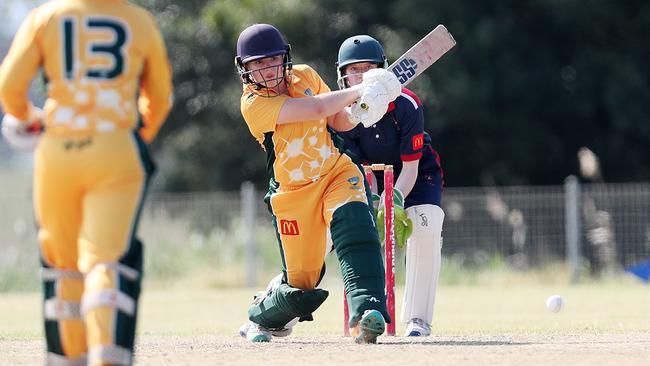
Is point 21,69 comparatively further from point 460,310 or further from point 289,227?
point 460,310

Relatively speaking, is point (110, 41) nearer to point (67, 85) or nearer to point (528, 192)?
point (67, 85)

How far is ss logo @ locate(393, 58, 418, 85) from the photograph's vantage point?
348 inches

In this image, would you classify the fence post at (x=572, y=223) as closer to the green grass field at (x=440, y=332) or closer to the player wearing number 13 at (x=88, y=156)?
the green grass field at (x=440, y=332)

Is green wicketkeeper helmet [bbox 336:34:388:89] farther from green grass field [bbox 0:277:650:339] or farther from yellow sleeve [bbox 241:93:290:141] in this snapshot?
green grass field [bbox 0:277:650:339]

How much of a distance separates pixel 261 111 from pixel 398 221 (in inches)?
62.0

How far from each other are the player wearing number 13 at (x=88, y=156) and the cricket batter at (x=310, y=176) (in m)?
1.90

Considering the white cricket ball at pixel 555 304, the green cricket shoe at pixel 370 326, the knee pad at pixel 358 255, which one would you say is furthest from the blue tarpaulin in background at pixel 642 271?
the green cricket shoe at pixel 370 326

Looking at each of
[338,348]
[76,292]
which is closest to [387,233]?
[338,348]

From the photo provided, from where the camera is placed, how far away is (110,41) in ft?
18.7

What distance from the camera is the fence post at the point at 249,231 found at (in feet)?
65.9

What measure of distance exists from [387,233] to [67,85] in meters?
3.51

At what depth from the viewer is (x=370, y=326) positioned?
24.7 feet

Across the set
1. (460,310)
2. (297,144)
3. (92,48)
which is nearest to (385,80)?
(297,144)

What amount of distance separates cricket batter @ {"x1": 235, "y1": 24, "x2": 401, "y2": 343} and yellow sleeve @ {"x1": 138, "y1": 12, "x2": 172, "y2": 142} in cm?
174
